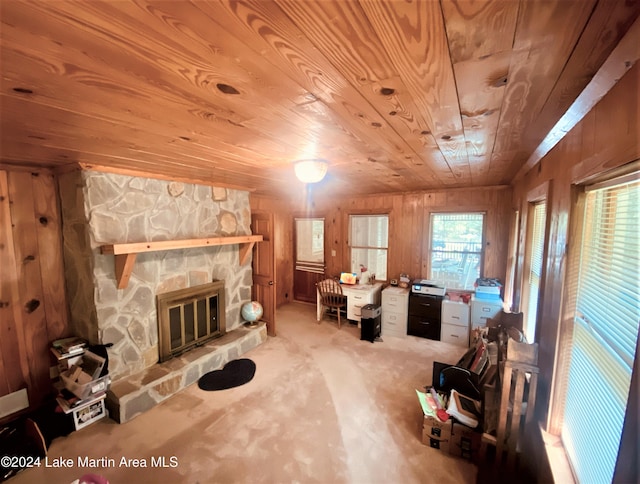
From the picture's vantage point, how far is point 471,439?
2.02m

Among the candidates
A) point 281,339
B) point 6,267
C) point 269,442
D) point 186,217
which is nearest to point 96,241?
point 6,267

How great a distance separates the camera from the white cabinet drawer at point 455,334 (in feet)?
12.6

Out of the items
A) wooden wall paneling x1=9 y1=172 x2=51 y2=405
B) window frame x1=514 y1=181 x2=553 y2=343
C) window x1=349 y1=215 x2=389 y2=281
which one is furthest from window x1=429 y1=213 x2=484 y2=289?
wooden wall paneling x1=9 y1=172 x2=51 y2=405

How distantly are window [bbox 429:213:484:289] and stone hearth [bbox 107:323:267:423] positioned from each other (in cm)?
319

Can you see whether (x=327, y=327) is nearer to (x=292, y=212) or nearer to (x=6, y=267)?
(x=292, y=212)

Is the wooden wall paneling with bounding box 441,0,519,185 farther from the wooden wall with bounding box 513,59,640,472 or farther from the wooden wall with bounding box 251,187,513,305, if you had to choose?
the wooden wall with bounding box 251,187,513,305

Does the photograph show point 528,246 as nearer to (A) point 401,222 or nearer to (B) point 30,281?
(A) point 401,222

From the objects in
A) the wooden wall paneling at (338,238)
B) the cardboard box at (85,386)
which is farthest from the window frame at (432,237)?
the cardboard box at (85,386)

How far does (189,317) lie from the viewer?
3.29 meters

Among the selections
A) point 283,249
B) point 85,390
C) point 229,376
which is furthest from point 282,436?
point 283,249

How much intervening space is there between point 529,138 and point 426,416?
2162 millimetres

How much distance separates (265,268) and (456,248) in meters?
3.05

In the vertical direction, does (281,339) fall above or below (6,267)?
below

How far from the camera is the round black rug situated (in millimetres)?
2924
